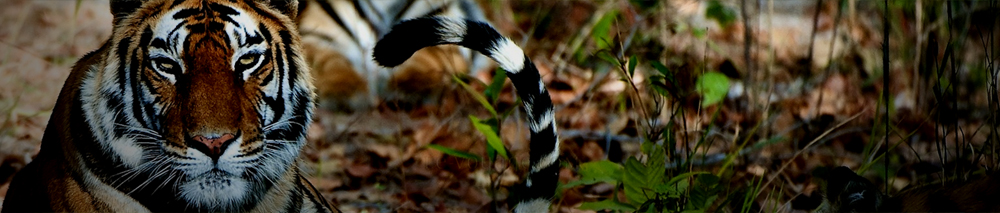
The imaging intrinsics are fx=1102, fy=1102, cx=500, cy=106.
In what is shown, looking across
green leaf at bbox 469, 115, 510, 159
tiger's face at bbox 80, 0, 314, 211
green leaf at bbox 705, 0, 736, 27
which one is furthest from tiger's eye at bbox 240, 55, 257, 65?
green leaf at bbox 705, 0, 736, 27

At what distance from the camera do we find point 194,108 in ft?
7.43

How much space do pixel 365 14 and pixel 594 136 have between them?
1331 millimetres

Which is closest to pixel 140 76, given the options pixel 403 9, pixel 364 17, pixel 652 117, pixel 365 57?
pixel 652 117

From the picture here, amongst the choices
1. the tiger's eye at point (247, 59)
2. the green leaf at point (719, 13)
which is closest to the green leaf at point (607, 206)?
the tiger's eye at point (247, 59)

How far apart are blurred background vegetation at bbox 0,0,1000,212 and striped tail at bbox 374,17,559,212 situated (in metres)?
0.41

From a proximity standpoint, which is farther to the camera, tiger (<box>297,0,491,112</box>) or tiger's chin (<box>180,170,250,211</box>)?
tiger (<box>297,0,491,112</box>)

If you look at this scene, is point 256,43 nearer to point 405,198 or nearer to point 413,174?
point 405,198

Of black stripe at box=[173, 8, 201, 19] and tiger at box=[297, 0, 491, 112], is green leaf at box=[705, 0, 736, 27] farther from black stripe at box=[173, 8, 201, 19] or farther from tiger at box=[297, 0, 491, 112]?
black stripe at box=[173, 8, 201, 19]

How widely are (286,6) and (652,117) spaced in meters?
1.09

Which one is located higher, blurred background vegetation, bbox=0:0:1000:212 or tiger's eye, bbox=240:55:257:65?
tiger's eye, bbox=240:55:257:65

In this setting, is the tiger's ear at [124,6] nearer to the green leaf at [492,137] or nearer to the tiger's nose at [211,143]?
the tiger's nose at [211,143]

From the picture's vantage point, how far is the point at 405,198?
11.7 feet

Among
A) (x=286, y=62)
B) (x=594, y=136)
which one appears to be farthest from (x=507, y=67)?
(x=594, y=136)

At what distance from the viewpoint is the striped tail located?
244cm
